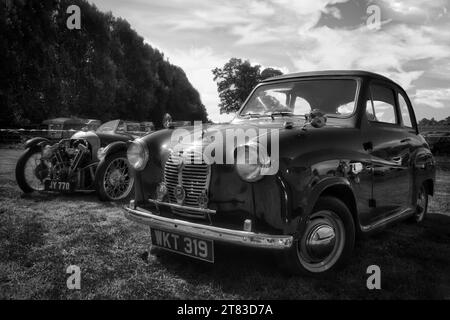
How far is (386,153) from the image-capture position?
13.0 feet

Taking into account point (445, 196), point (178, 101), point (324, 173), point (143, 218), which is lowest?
point (445, 196)

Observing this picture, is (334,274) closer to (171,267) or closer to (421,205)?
(171,267)

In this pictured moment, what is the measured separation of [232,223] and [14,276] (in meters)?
1.82

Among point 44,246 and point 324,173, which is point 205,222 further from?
point 44,246

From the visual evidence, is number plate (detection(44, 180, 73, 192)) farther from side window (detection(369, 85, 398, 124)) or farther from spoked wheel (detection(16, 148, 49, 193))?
side window (detection(369, 85, 398, 124))

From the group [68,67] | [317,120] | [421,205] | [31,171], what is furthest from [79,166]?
[68,67]

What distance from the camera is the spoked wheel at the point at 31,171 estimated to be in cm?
686

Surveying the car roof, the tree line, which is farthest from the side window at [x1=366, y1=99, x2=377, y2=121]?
the tree line

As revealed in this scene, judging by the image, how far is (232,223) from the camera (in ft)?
9.69

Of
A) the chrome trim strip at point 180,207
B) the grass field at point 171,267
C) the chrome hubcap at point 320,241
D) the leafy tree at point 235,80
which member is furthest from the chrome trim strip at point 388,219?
the leafy tree at point 235,80

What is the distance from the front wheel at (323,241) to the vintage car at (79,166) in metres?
4.08

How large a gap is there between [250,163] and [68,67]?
27.3 meters

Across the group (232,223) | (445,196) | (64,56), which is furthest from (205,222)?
(64,56)

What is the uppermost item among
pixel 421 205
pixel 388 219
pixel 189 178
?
pixel 189 178
